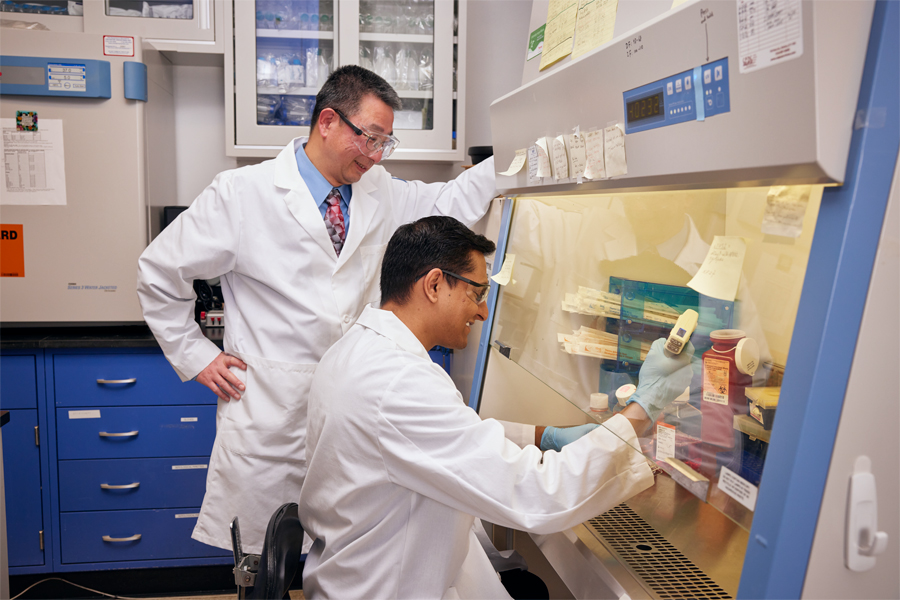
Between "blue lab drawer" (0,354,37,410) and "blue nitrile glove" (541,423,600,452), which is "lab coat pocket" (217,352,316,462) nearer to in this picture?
"blue nitrile glove" (541,423,600,452)

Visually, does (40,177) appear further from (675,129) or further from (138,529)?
(675,129)

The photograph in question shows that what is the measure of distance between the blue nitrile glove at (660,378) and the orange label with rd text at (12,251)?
7.59 feet

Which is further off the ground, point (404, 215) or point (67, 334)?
A: point (404, 215)

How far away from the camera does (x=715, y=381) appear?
936mm

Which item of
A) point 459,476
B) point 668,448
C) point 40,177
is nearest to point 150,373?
point 40,177

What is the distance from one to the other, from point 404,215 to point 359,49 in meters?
0.89

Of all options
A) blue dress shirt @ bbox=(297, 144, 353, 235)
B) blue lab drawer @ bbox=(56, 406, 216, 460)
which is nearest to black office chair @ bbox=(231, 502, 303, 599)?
blue dress shirt @ bbox=(297, 144, 353, 235)

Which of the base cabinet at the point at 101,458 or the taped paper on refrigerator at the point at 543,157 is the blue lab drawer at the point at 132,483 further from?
the taped paper on refrigerator at the point at 543,157

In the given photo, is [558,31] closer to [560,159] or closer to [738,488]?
[560,159]

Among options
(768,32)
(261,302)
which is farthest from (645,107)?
(261,302)

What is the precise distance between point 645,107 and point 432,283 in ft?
1.72

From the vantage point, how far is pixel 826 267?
0.66m

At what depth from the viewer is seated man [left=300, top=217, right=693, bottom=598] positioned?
3.34 ft

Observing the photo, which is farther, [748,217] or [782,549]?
[748,217]
